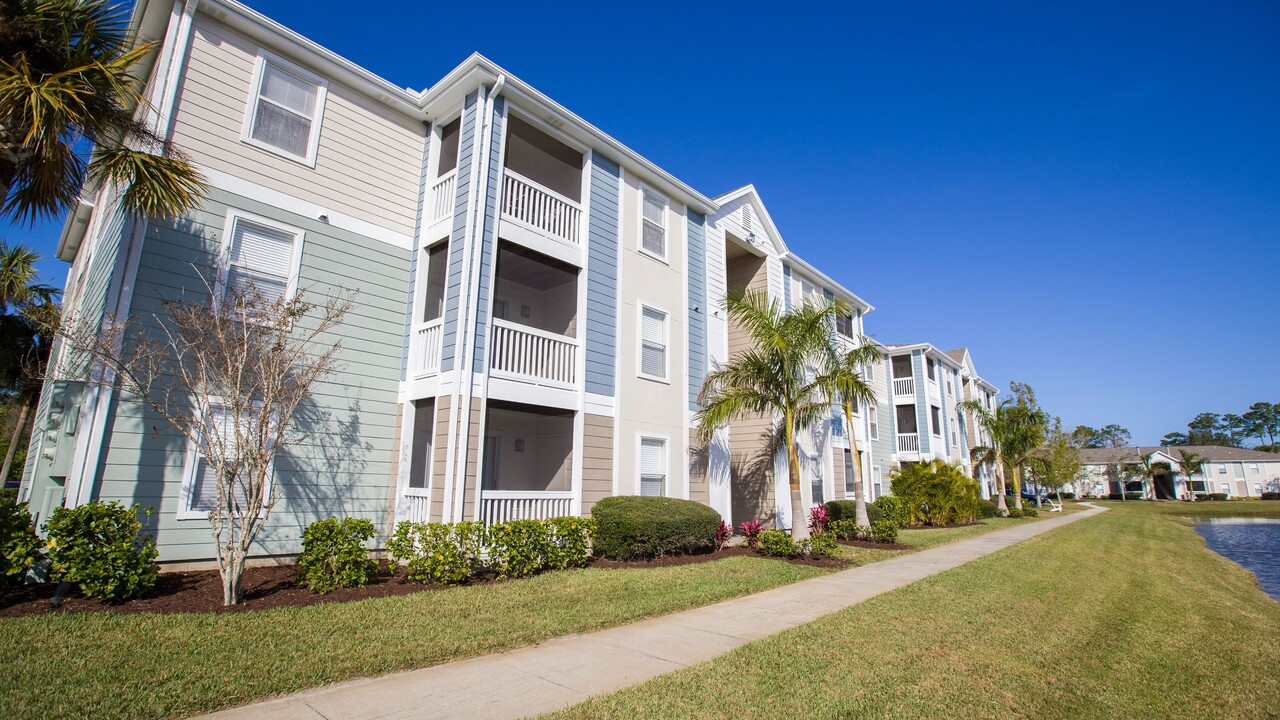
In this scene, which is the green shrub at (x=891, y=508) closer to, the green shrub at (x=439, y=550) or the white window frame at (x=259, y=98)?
the green shrub at (x=439, y=550)

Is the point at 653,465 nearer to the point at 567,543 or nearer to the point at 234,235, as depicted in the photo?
the point at 567,543

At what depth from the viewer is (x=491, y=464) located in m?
13.7

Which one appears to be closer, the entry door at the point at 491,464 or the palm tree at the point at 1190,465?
the entry door at the point at 491,464

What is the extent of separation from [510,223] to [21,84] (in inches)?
257

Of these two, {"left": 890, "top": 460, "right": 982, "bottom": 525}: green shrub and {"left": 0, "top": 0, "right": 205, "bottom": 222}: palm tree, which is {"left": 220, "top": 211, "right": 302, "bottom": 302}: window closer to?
{"left": 0, "top": 0, "right": 205, "bottom": 222}: palm tree

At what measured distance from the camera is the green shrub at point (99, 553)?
263 inches

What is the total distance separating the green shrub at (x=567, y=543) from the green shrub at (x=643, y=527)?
548 mm

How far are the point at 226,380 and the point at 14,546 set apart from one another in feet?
8.72

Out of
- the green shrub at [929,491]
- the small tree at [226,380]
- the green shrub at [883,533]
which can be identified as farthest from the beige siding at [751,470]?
the small tree at [226,380]

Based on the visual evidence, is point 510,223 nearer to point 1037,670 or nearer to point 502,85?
point 502,85

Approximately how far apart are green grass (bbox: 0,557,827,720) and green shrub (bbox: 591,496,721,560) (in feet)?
8.24

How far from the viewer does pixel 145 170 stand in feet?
24.9

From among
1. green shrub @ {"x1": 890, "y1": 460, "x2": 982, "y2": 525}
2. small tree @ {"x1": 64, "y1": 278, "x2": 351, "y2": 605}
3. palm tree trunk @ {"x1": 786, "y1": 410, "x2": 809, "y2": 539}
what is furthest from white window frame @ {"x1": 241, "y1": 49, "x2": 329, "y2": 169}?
green shrub @ {"x1": 890, "y1": 460, "x2": 982, "y2": 525}

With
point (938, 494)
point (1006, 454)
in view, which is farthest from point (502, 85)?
point (1006, 454)
